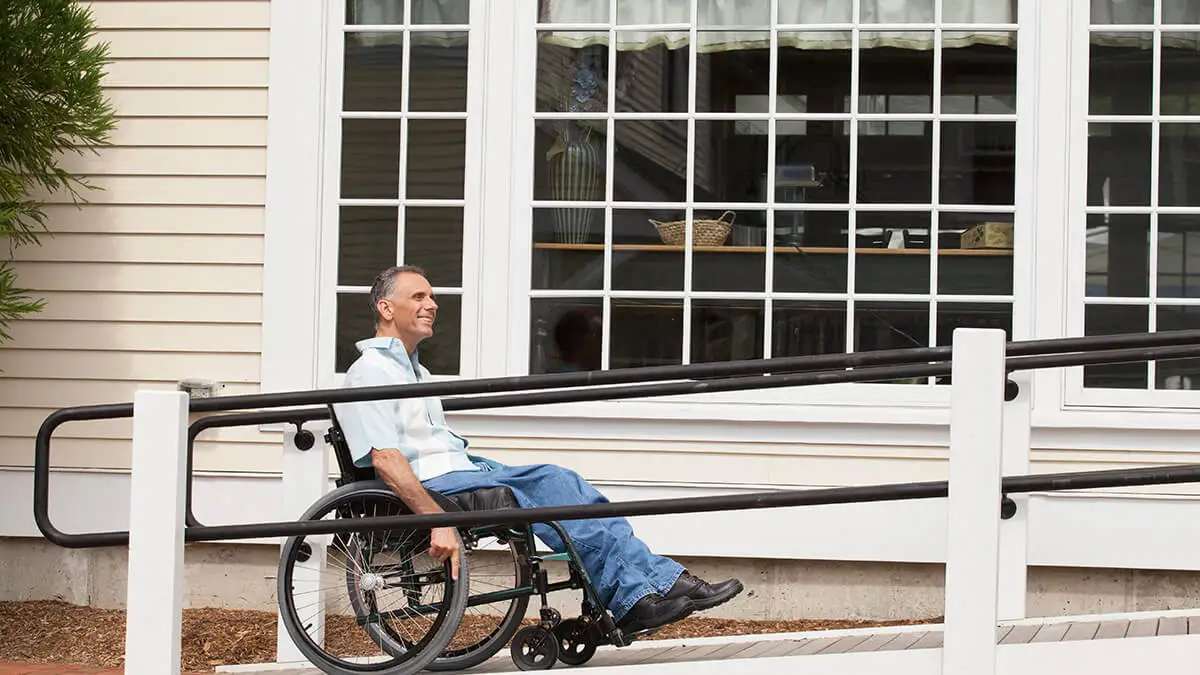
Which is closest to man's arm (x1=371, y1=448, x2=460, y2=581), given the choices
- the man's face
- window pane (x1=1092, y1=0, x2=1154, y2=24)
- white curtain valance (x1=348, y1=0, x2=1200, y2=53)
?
the man's face

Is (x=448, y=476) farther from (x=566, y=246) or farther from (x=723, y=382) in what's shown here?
(x=566, y=246)

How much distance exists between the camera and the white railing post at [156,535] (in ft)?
13.6

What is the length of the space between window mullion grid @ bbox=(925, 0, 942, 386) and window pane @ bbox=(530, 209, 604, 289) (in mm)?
1386

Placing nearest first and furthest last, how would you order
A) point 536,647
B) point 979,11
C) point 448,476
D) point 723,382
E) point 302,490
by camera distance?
point 723,382 < point 536,647 < point 448,476 < point 302,490 < point 979,11

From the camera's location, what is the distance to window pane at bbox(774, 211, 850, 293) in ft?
Answer: 19.9

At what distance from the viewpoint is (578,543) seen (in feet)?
13.9

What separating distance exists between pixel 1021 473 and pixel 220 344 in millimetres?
3605

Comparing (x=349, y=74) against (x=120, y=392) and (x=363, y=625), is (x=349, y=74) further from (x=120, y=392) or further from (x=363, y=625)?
(x=363, y=625)

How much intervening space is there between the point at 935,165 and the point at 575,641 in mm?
2783

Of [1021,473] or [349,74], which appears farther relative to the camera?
[349,74]

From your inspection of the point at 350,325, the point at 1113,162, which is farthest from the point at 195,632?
the point at 1113,162

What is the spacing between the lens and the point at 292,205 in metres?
6.27

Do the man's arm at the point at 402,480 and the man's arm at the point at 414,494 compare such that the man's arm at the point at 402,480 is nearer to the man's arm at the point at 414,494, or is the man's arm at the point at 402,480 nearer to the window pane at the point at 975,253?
the man's arm at the point at 414,494

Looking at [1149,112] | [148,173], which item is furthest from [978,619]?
[148,173]
